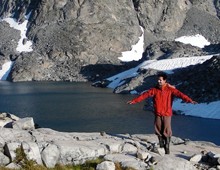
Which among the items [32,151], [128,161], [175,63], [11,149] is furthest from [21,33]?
[128,161]

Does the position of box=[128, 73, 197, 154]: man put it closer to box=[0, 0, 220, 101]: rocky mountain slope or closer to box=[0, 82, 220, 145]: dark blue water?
box=[0, 82, 220, 145]: dark blue water

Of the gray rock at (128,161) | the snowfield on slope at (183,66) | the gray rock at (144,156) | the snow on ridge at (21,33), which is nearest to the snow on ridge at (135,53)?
the snowfield on slope at (183,66)

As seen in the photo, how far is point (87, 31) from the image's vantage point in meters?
174

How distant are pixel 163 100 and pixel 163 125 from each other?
1124 mm

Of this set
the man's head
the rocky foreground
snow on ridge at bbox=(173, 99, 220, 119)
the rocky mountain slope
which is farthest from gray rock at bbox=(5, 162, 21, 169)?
the rocky mountain slope

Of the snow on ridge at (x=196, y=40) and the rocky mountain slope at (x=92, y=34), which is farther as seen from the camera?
the snow on ridge at (x=196, y=40)

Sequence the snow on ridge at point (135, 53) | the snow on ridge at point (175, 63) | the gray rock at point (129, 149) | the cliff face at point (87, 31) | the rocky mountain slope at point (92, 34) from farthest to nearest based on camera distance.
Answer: the snow on ridge at point (135, 53) < the cliff face at point (87, 31) < the rocky mountain slope at point (92, 34) < the snow on ridge at point (175, 63) < the gray rock at point (129, 149)

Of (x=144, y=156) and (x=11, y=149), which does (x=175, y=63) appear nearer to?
(x=144, y=156)

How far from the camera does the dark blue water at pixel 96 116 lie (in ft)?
176

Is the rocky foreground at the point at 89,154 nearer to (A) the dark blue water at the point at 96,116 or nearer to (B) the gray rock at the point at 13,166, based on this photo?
(B) the gray rock at the point at 13,166

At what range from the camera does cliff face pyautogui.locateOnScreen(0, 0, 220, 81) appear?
156 m

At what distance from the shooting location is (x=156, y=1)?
643ft

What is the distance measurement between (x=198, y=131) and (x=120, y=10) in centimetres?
13755

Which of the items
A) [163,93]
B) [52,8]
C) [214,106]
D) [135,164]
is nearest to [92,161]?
[135,164]
